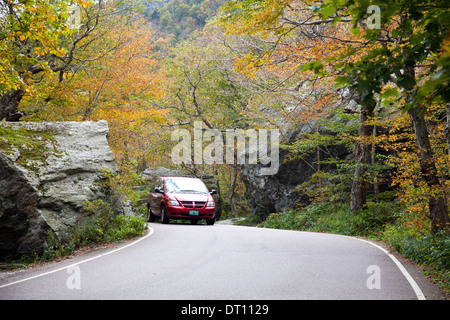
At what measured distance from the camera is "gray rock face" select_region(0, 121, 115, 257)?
9453mm

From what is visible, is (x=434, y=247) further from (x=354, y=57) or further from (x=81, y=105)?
(x=81, y=105)

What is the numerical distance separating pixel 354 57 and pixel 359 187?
7.33 metres

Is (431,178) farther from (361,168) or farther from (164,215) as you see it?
(164,215)

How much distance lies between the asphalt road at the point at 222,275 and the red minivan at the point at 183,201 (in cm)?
A: 585

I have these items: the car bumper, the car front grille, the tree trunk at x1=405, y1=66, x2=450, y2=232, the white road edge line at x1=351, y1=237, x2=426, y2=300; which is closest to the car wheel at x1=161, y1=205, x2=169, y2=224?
the car bumper

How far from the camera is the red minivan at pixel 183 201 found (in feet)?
53.6

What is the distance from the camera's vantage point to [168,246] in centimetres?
1016

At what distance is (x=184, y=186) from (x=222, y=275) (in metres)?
10.8

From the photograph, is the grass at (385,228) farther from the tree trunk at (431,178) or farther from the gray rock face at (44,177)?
the gray rock face at (44,177)

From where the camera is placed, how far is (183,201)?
16.3 meters

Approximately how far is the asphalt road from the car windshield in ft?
22.1

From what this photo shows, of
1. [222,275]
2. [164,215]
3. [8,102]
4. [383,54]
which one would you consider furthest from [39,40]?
[383,54]

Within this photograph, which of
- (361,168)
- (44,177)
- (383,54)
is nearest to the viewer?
(383,54)
